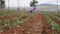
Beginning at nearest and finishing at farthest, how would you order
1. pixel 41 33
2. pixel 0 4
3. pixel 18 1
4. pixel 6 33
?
pixel 6 33
pixel 41 33
pixel 0 4
pixel 18 1

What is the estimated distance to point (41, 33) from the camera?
6.62 metres

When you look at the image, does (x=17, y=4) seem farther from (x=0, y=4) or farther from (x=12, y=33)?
(x=12, y=33)

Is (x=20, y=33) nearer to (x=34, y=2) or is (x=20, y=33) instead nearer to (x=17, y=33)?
(x=17, y=33)

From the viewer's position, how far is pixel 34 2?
49375 mm

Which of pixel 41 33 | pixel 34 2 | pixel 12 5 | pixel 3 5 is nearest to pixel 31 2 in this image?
pixel 34 2

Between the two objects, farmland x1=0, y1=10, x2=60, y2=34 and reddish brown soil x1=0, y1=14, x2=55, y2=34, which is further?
farmland x1=0, y1=10, x2=60, y2=34

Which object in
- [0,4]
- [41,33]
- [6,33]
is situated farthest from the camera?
[0,4]

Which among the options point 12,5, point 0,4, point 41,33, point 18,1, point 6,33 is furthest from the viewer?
point 12,5

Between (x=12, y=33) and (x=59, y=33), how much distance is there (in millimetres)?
1427

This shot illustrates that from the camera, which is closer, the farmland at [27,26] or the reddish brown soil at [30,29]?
the reddish brown soil at [30,29]

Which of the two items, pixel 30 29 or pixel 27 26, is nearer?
pixel 30 29

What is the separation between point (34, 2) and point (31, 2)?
3.54 feet

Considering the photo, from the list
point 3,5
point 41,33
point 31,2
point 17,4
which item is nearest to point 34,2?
point 31,2

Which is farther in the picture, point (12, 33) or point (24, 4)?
point (24, 4)
